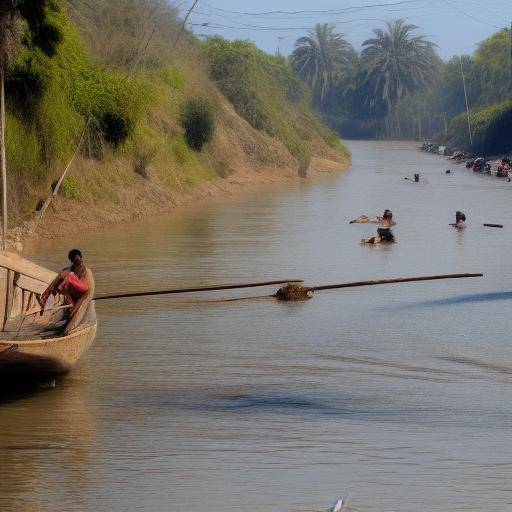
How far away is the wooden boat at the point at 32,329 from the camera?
1177 cm

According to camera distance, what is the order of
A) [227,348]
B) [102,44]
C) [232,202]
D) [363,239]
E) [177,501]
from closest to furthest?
[177,501]
[227,348]
[363,239]
[102,44]
[232,202]

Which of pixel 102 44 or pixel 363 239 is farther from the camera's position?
pixel 102 44

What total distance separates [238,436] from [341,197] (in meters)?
35.2

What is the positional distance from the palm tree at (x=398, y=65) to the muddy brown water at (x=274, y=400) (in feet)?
372

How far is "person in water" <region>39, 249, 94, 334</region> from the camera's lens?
1296cm

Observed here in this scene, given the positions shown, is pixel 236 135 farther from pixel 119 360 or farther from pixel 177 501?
pixel 177 501

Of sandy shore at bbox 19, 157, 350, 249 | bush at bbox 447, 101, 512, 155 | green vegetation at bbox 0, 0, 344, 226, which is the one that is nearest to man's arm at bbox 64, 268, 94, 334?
green vegetation at bbox 0, 0, 344, 226

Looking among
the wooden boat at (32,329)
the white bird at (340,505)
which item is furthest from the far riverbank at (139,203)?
the white bird at (340,505)

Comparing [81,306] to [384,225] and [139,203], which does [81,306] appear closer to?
[384,225]

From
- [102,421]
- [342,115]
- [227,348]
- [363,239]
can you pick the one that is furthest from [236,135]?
[342,115]

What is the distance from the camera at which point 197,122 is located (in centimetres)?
4503

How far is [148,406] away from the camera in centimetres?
1225

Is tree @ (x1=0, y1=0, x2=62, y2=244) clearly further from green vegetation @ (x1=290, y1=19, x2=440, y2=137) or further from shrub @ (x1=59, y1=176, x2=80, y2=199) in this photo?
green vegetation @ (x1=290, y1=19, x2=440, y2=137)

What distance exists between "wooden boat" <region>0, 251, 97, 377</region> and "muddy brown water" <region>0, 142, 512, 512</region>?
0.42 meters
